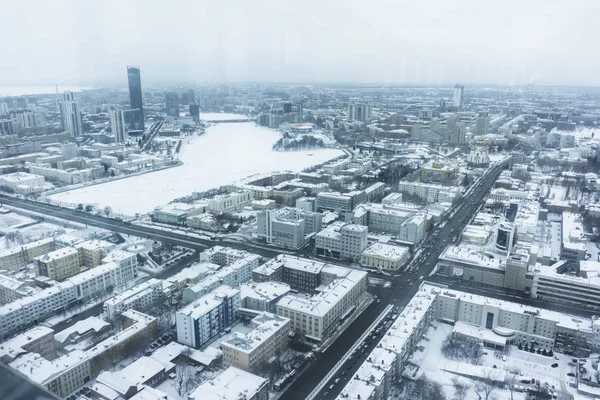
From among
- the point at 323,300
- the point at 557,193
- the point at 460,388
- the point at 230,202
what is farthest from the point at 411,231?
the point at 557,193

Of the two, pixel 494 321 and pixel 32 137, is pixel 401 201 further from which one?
pixel 32 137

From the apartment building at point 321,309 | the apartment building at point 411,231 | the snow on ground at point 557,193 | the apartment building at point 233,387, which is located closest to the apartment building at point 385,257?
the apartment building at point 411,231

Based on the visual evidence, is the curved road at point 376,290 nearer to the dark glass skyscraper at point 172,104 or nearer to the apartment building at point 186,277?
the apartment building at point 186,277

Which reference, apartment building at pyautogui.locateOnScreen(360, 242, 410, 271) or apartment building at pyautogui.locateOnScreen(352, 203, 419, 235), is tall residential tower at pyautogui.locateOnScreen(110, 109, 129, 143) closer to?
apartment building at pyautogui.locateOnScreen(352, 203, 419, 235)

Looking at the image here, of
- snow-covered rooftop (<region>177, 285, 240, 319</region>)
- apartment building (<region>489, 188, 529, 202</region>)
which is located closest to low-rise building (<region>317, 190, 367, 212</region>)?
apartment building (<region>489, 188, 529, 202</region>)

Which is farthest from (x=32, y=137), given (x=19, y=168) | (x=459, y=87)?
(x=459, y=87)
